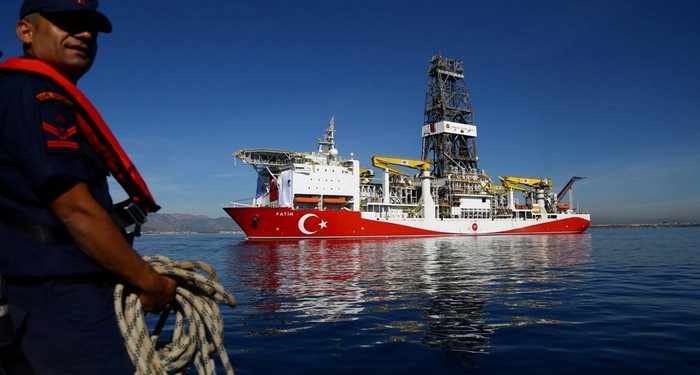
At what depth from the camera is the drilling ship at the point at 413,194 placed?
33.3 m

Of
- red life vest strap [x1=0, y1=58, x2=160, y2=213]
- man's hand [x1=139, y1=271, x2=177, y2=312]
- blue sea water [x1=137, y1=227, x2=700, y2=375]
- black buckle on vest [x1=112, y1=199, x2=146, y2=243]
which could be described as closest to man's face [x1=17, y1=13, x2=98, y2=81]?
red life vest strap [x1=0, y1=58, x2=160, y2=213]

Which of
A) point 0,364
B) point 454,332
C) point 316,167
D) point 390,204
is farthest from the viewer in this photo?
point 390,204

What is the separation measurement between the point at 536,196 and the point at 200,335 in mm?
55557

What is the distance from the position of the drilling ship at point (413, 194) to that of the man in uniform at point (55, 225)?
30423mm

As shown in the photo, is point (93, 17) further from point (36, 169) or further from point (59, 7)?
point (36, 169)

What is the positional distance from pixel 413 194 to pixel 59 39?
44511 millimetres

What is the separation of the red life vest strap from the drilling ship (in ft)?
99.1

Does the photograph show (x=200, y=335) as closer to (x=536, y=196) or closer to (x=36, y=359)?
(x=36, y=359)

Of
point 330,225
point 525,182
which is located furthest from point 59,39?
point 525,182

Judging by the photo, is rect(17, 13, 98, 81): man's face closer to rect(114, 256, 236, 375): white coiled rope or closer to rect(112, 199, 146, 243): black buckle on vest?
rect(112, 199, 146, 243): black buckle on vest

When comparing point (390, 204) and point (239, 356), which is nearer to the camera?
point (239, 356)

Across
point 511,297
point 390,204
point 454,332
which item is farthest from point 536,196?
point 454,332

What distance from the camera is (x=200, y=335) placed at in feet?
6.63

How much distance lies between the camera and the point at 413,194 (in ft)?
149
